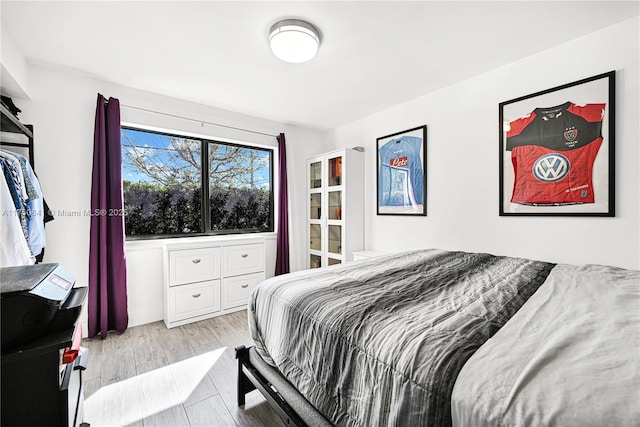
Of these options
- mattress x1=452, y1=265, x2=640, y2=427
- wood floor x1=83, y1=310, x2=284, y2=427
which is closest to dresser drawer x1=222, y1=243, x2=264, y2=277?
wood floor x1=83, y1=310, x2=284, y2=427

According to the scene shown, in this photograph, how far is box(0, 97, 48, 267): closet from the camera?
1.54 m

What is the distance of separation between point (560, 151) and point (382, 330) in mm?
2203

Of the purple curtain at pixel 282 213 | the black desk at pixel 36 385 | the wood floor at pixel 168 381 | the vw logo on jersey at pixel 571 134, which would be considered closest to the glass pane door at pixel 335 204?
the purple curtain at pixel 282 213

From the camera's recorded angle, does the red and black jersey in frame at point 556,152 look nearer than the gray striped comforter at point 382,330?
No

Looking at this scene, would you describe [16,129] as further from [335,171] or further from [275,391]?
[335,171]

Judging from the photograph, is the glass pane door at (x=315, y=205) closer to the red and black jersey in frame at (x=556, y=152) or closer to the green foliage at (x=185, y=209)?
the green foliage at (x=185, y=209)

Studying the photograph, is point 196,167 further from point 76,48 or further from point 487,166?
point 487,166

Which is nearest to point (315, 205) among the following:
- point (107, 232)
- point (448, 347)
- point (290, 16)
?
point (107, 232)

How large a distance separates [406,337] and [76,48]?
3.00 m

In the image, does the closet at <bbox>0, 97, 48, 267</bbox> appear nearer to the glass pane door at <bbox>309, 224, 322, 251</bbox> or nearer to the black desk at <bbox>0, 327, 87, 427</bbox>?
the black desk at <bbox>0, 327, 87, 427</bbox>

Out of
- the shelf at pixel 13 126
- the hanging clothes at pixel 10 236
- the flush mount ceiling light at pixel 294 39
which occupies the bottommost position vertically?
the hanging clothes at pixel 10 236

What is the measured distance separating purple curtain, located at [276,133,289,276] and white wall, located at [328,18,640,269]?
3.77ft

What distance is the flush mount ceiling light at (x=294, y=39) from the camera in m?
1.86

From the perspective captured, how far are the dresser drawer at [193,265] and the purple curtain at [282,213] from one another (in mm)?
981
